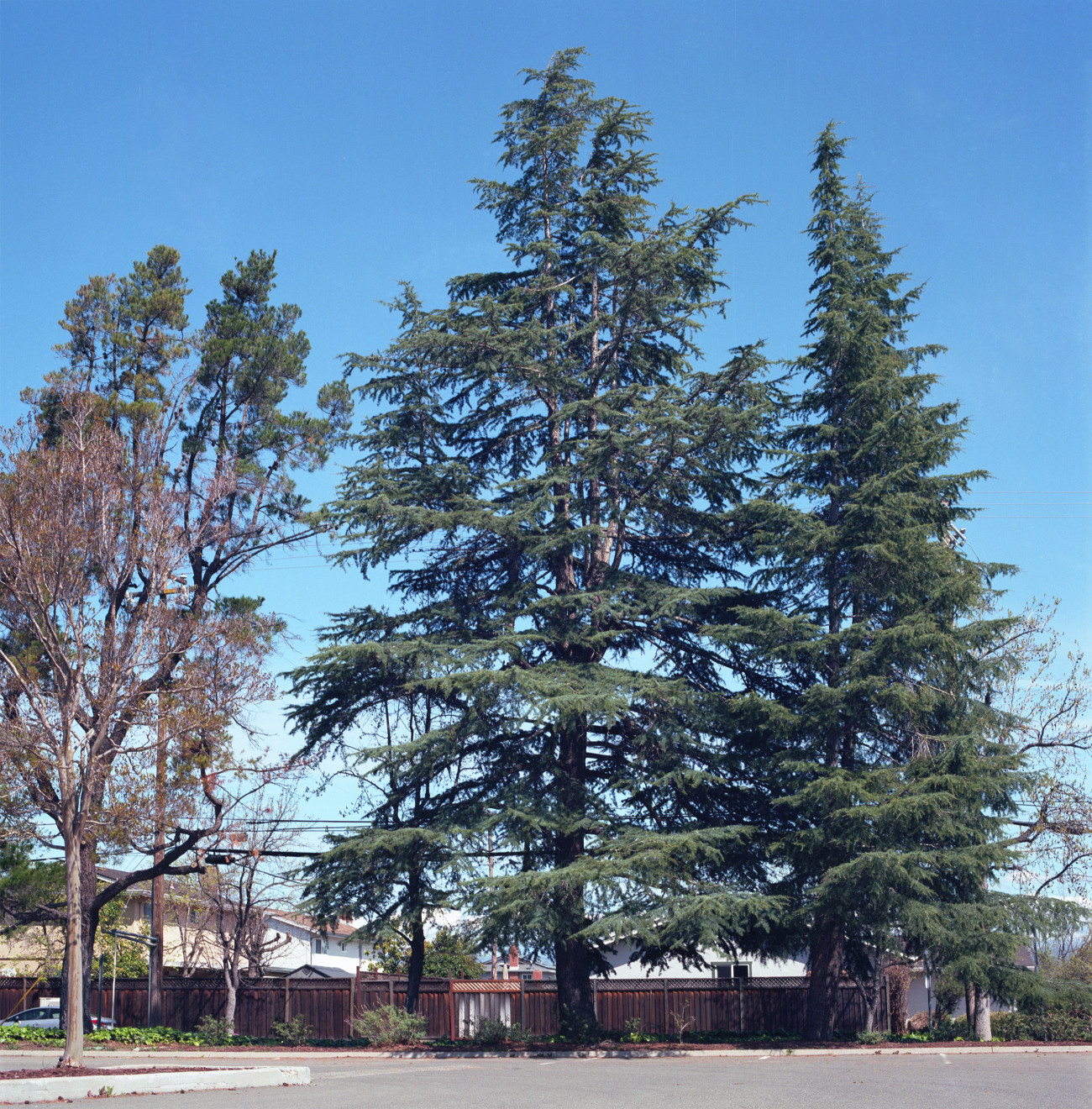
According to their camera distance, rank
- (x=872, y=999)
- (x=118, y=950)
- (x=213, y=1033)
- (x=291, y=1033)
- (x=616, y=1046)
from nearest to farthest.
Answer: (x=616, y=1046) → (x=213, y=1033) → (x=291, y=1033) → (x=872, y=999) → (x=118, y=950)

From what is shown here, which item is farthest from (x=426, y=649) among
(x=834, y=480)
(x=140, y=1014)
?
(x=140, y=1014)

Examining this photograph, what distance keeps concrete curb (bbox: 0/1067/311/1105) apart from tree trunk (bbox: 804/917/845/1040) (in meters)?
11.3

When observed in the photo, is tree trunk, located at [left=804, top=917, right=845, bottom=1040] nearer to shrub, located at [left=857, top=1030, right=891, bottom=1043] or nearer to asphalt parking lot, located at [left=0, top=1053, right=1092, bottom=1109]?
shrub, located at [left=857, top=1030, right=891, bottom=1043]

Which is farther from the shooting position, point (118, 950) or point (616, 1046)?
point (118, 950)

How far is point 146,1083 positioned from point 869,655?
14.3 metres

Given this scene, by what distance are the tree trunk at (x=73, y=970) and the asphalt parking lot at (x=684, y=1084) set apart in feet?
7.72

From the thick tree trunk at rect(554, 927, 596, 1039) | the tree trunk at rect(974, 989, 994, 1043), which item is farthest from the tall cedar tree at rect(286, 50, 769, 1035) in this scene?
the tree trunk at rect(974, 989, 994, 1043)

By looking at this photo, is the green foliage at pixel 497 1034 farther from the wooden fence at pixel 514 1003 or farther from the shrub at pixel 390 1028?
the wooden fence at pixel 514 1003

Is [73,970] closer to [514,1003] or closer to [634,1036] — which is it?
[634,1036]

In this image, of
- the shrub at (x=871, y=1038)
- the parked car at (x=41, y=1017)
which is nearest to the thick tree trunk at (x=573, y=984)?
the shrub at (x=871, y=1038)

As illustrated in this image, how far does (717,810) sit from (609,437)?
7.96 metres

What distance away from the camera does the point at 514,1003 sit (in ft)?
87.3

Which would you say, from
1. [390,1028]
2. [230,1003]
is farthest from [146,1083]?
[230,1003]

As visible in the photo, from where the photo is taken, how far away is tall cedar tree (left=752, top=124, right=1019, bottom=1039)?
66.3ft
